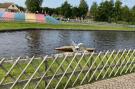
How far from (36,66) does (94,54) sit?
4.16m

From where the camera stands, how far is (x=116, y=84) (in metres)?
17.5

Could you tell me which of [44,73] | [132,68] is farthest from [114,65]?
Answer: [44,73]

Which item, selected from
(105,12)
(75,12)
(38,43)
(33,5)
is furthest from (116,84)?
(75,12)

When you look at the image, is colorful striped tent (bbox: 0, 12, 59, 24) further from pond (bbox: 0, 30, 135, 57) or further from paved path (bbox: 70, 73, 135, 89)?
paved path (bbox: 70, 73, 135, 89)

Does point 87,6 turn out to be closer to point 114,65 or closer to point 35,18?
point 35,18

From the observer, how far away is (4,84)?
44.1 ft

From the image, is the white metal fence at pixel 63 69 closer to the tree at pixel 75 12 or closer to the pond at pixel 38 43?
the pond at pixel 38 43

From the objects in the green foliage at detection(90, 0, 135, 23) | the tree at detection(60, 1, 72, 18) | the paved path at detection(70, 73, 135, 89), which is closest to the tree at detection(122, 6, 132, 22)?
the green foliage at detection(90, 0, 135, 23)

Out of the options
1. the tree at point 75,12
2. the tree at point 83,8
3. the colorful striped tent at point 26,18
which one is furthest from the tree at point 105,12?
the colorful striped tent at point 26,18

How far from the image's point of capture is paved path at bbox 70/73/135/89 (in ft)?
55.0

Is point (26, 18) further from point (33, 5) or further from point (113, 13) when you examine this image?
point (113, 13)

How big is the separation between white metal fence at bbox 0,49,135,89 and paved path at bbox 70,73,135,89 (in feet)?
1.59

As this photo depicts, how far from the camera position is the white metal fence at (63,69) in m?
14.0

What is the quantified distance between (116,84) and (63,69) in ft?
9.66
